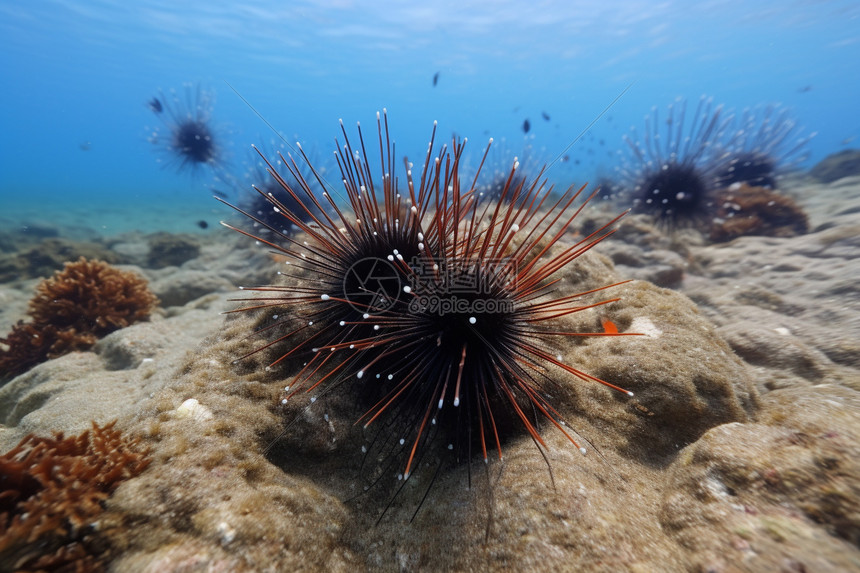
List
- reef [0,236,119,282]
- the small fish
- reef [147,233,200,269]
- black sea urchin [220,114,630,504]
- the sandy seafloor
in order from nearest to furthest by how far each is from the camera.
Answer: the sandy seafloor, black sea urchin [220,114,630,504], the small fish, reef [0,236,119,282], reef [147,233,200,269]

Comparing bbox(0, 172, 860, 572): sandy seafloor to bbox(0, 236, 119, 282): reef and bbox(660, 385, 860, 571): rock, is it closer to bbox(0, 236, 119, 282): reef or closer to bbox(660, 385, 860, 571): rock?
bbox(660, 385, 860, 571): rock

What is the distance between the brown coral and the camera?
16.1 ft

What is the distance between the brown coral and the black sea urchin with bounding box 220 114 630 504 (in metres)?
4.63

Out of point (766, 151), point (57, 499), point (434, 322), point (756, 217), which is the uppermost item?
point (766, 151)

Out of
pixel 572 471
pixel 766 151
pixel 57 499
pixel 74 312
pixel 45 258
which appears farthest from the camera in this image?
pixel 45 258

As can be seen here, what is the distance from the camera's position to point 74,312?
17.4 ft

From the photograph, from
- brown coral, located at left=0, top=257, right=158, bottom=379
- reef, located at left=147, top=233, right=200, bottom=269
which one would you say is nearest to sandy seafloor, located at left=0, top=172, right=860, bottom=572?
brown coral, located at left=0, top=257, right=158, bottom=379

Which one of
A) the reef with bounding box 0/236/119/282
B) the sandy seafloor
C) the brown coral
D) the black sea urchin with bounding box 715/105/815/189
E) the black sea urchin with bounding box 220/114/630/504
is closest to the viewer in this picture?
the sandy seafloor

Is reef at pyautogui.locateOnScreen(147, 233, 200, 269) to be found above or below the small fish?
below

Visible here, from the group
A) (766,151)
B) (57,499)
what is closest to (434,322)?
(57,499)

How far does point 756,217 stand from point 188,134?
47.3ft

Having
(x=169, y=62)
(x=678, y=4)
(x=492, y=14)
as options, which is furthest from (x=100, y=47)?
(x=678, y=4)

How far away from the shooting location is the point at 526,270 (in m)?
2.01

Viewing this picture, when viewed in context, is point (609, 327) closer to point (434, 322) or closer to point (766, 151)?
point (434, 322)
